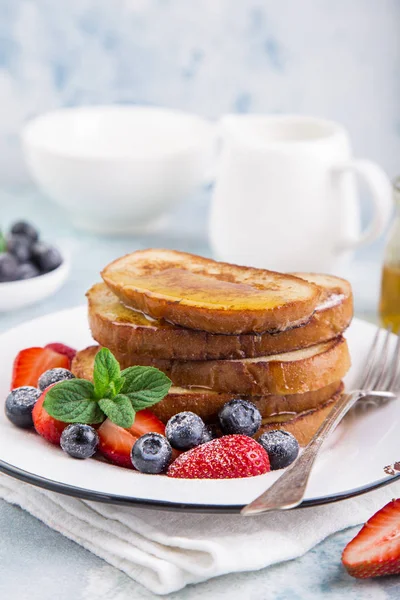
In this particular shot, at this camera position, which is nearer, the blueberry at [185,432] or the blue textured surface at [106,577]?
the blue textured surface at [106,577]

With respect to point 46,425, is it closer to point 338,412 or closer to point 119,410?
point 119,410

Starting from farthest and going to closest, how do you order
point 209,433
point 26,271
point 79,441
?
1. point 26,271
2. point 209,433
3. point 79,441

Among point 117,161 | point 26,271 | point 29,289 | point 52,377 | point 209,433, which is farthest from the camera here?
point 117,161

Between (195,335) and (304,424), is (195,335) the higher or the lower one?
the higher one

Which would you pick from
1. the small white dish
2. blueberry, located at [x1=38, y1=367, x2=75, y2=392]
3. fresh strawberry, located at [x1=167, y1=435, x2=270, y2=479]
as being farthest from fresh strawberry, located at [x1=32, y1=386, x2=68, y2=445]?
the small white dish

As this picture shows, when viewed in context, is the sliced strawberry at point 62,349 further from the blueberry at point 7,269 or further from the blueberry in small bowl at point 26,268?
the blueberry at point 7,269

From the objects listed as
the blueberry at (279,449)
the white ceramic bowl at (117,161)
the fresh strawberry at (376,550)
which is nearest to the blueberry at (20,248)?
the white ceramic bowl at (117,161)

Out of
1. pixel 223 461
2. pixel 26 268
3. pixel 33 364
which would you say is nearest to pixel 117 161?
pixel 26 268
